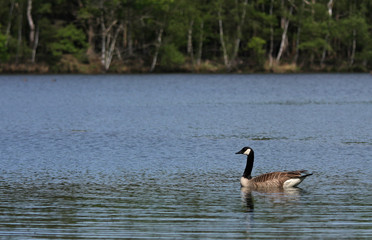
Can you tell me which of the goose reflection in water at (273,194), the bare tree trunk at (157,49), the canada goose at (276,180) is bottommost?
the bare tree trunk at (157,49)

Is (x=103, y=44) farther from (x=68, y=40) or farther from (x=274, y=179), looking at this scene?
(x=274, y=179)

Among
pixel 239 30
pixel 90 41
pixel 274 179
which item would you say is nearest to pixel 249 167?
pixel 274 179

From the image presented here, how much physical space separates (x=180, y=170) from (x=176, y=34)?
79718 mm

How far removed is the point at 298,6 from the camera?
104m

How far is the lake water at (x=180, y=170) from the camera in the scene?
47.2ft

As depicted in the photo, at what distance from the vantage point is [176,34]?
10012cm

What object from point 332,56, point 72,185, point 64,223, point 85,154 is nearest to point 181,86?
point 332,56

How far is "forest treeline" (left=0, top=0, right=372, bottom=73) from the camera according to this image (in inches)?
3898

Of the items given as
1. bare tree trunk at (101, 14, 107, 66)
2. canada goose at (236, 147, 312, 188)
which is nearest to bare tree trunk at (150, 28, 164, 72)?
bare tree trunk at (101, 14, 107, 66)

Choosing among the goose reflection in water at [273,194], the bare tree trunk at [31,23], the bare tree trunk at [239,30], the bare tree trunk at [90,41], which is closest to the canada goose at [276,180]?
the goose reflection in water at [273,194]

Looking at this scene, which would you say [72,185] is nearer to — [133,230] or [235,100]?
[133,230]

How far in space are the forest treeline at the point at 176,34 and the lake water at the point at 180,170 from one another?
51815 millimetres

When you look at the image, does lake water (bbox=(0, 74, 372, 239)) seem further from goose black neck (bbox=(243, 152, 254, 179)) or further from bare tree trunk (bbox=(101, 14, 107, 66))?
bare tree trunk (bbox=(101, 14, 107, 66))

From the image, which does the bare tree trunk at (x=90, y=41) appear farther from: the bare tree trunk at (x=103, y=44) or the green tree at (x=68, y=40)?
the bare tree trunk at (x=103, y=44)
